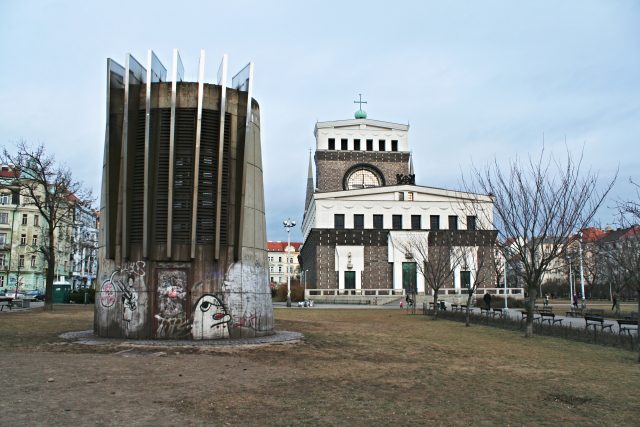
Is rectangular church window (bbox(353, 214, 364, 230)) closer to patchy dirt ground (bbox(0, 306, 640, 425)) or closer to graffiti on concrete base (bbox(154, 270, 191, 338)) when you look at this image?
patchy dirt ground (bbox(0, 306, 640, 425))

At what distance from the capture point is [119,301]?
16.3 meters

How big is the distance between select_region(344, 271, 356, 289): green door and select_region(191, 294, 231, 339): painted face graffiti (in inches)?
2008

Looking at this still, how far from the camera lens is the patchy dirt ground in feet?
25.3

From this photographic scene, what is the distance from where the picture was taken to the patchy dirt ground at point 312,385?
25.3ft

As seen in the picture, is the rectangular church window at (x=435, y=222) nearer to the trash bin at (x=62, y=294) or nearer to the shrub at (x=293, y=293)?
the shrub at (x=293, y=293)

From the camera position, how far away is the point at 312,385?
10039 millimetres

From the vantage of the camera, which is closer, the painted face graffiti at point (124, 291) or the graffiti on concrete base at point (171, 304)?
the graffiti on concrete base at point (171, 304)

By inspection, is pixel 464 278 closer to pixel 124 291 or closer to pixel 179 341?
pixel 179 341

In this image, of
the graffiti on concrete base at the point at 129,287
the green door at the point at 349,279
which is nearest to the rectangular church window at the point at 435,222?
the green door at the point at 349,279

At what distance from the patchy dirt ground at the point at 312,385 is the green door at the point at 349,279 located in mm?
50387

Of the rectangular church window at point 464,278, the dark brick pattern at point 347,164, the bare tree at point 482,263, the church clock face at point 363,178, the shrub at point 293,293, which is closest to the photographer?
the bare tree at point 482,263

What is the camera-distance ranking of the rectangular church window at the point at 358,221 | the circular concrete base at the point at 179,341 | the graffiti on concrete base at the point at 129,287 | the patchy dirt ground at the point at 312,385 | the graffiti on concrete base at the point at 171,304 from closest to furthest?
the patchy dirt ground at the point at 312,385
the circular concrete base at the point at 179,341
the graffiti on concrete base at the point at 171,304
the graffiti on concrete base at the point at 129,287
the rectangular church window at the point at 358,221

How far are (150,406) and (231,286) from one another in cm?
866

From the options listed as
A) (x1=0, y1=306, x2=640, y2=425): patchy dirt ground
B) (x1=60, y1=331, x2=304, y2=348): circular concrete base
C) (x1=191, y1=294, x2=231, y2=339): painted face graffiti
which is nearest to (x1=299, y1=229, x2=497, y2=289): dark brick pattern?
(x1=60, y1=331, x2=304, y2=348): circular concrete base
